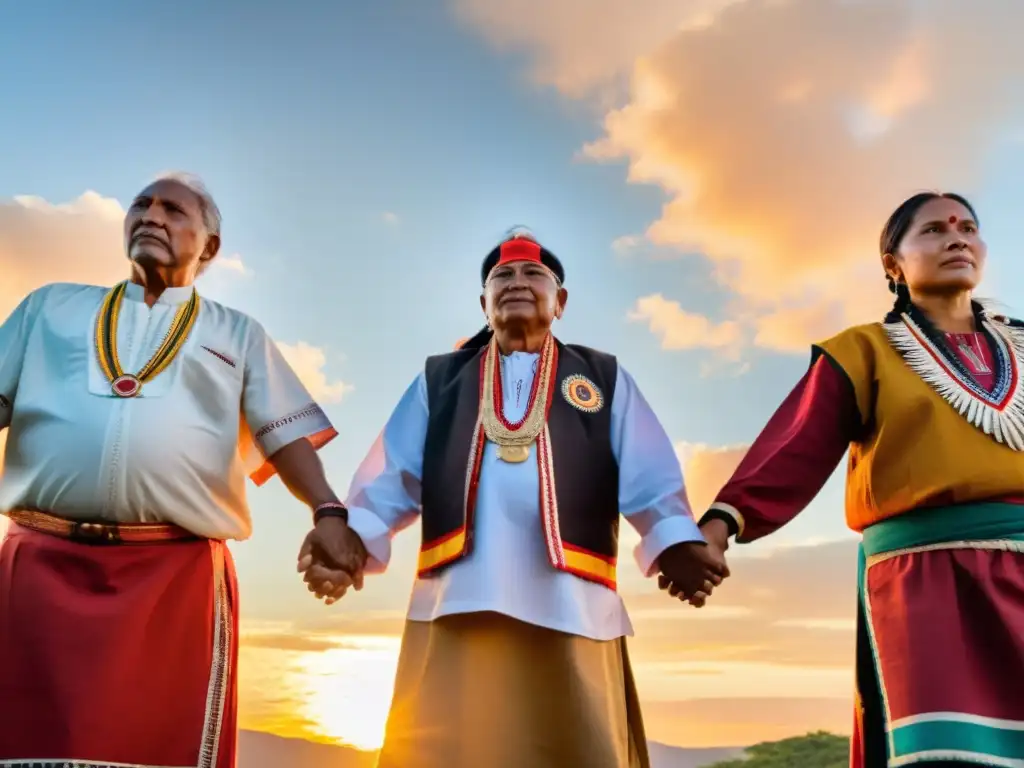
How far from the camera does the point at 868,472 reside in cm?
340

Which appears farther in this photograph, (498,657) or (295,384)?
(295,384)

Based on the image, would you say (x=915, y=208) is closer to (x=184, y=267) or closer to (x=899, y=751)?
(x=899, y=751)

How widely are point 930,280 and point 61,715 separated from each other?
10.5ft

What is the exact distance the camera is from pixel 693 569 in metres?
3.38

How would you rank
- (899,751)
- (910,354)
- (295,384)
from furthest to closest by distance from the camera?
(295,384) < (910,354) < (899,751)

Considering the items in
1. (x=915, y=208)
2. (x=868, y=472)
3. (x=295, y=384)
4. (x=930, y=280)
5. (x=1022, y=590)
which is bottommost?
(x=1022, y=590)

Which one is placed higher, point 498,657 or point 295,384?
point 295,384

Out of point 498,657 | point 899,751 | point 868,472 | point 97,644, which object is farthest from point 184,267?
point 899,751

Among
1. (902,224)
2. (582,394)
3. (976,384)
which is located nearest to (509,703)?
(582,394)

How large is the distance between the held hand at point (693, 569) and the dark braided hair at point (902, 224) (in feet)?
3.93

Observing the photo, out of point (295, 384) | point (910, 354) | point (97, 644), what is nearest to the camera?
point (97, 644)

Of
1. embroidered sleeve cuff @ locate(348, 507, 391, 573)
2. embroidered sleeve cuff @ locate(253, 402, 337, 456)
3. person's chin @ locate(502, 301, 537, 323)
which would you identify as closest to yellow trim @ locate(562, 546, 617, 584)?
embroidered sleeve cuff @ locate(348, 507, 391, 573)

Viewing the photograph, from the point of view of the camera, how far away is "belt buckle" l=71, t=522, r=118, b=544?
3.30 m

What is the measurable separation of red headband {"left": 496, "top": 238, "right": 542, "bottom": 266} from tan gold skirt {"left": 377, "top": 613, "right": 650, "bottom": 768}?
1.40 meters
